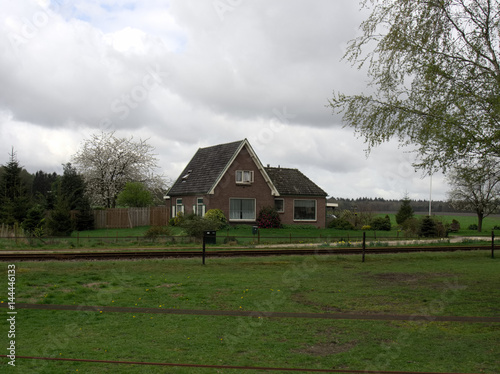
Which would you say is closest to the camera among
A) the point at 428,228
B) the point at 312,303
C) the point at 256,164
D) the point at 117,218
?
the point at 312,303

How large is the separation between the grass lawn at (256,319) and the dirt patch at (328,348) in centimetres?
2

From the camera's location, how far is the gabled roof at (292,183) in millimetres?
44656

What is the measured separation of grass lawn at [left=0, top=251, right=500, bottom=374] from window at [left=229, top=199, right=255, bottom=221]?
22530mm

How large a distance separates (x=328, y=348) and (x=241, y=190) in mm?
33962

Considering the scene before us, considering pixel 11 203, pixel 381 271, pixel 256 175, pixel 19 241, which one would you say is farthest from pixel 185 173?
pixel 381 271

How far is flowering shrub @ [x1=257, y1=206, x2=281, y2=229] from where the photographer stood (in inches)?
1650

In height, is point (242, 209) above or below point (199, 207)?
below

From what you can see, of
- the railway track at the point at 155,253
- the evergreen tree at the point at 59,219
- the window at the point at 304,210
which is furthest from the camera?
the window at the point at 304,210

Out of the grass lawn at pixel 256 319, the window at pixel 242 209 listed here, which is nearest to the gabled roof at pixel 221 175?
the window at pixel 242 209

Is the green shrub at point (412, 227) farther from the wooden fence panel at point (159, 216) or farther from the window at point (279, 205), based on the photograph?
the wooden fence panel at point (159, 216)

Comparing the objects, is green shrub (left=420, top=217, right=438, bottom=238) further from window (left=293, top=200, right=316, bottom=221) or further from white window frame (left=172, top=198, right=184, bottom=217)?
white window frame (left=172, top=198, right=184, bottom=217)

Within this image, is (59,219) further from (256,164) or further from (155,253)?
(256,164)

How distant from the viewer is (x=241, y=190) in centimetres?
4184

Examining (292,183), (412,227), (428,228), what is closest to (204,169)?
(292,183)
